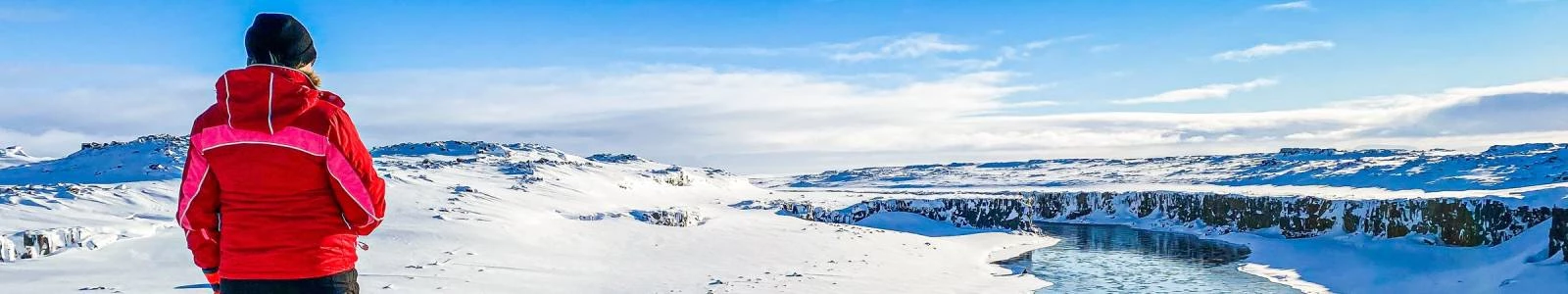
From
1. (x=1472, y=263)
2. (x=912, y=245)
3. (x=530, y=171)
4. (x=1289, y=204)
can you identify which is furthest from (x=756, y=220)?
(x=1289, y=204)

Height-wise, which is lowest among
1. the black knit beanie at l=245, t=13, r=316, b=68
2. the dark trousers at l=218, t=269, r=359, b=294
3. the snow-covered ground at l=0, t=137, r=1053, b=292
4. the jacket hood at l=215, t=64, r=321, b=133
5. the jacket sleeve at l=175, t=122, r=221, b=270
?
the snow-covered ground at l=0, t=137, r=1053, b=292

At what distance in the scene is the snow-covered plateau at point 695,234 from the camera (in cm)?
1262

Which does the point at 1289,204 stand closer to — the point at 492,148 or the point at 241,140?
the point at 492,148

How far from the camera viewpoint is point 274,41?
3598 millimetres

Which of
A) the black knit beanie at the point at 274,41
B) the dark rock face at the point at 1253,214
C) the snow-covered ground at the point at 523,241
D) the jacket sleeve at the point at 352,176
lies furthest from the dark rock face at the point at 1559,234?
the black knit beanie at the point at 274,41

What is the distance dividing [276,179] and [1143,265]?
24522 millimetres

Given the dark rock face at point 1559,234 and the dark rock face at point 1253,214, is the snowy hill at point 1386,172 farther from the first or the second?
the dark rock face at point 1559,234

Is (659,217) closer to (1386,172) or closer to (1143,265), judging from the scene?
(1143,265)

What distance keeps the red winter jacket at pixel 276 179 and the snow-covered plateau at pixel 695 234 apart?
7.85m

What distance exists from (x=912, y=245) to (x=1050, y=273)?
13.4ft

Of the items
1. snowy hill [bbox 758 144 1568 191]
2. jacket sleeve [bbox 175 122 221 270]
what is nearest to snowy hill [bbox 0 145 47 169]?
jacket sleeve [bbox 175 122 221 270]

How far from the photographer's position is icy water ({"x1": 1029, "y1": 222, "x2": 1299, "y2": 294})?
67.0 feet

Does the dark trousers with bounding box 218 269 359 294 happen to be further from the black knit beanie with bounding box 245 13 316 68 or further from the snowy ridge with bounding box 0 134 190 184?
the snowy ridge with bounding box 0 134 190 184

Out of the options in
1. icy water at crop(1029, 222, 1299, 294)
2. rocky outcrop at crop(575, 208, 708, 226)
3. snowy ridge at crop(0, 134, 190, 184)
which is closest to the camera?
icy water at crop(1029, 222, 1299, 294)
